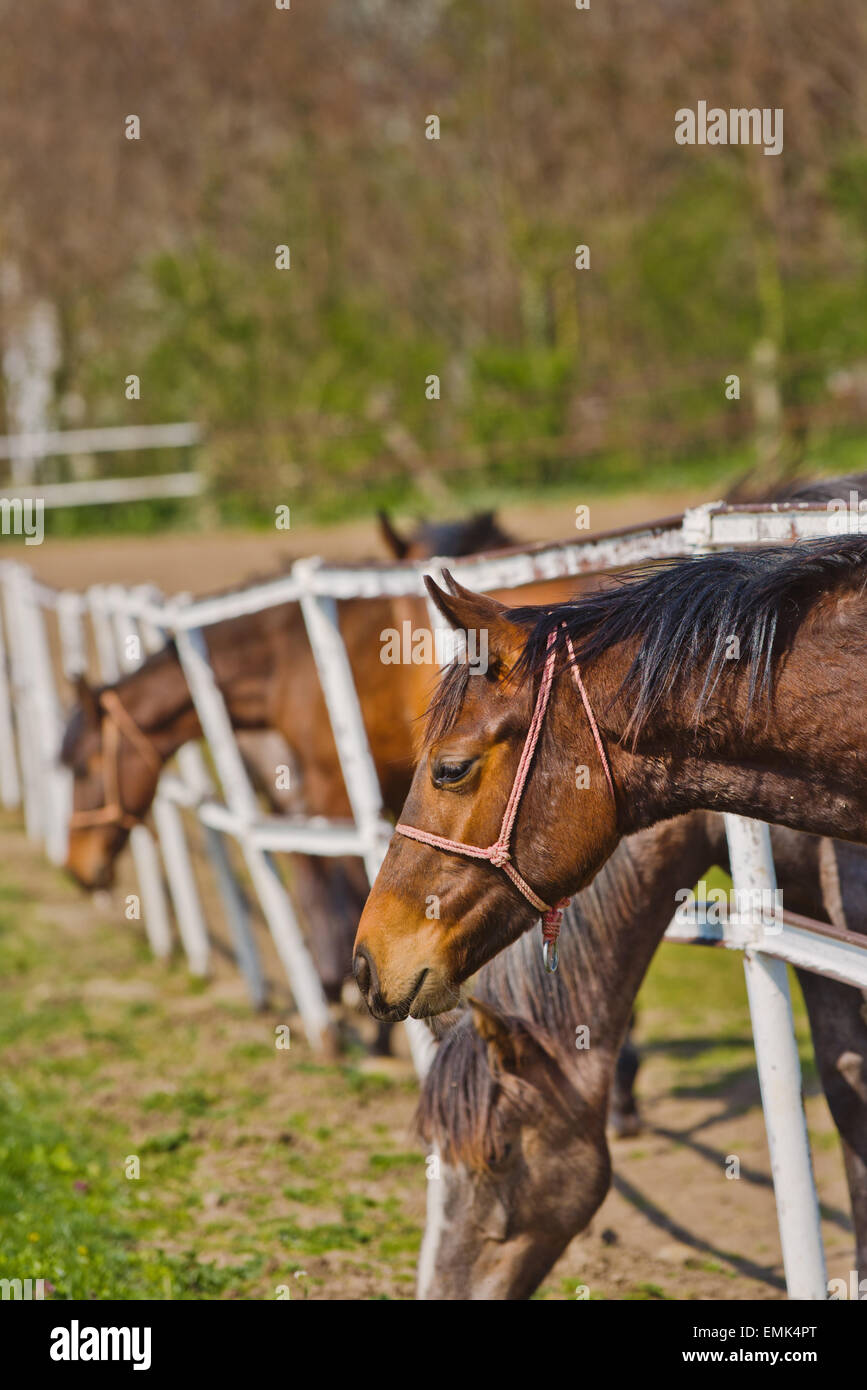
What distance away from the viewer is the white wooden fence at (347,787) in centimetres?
276

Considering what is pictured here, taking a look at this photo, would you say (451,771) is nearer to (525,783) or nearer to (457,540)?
(525,783)

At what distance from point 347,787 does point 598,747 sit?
3.25 metres

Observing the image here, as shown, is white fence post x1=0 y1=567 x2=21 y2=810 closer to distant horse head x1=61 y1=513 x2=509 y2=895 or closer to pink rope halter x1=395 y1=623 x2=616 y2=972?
distant horse head x1=61 y1=513 x2=509 y2=895

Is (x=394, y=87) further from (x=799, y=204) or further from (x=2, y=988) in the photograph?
(x=2, y=988)

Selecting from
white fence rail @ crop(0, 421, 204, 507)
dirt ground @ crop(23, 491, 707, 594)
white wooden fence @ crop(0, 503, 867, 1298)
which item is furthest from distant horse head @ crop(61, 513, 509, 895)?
white fence rail @ crop(0, 421, 204, 507)

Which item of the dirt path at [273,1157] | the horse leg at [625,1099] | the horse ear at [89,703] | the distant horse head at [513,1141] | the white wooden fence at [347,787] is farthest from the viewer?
the horse ear at [89,703]

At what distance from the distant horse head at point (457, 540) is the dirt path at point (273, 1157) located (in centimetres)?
214

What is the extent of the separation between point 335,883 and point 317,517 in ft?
41.9

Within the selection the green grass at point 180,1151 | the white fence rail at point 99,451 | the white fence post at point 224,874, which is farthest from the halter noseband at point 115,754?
the white fence rail at point 99,451

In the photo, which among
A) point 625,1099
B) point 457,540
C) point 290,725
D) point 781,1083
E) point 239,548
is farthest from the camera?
point 239,548

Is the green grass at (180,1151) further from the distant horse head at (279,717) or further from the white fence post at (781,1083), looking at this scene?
the white fence post at (781,1083)

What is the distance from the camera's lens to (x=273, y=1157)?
449cm

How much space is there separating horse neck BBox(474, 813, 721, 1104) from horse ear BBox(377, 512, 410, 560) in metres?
2.85

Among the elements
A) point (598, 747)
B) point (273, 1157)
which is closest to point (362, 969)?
point (598, 747)
